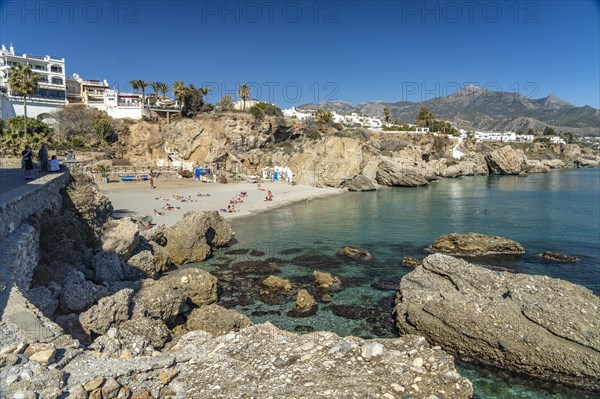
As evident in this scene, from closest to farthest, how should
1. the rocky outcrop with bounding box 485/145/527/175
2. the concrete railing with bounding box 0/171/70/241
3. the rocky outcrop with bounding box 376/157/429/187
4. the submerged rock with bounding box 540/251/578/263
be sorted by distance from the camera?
1. the concrete railing with bounding box 0/171/70/241
2. the submerged rock with bounding box 540/251/578/263
3. the rocky outcrop with bounding box 376/157/429/187
4. the rocky outcrop with bounding box 485/145/527/175

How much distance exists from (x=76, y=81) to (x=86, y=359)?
9624cm

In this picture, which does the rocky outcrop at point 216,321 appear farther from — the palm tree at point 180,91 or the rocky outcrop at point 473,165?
the rocky outcrop at point 473,165

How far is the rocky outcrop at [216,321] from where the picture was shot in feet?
42.4

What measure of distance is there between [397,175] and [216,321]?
2321 inches

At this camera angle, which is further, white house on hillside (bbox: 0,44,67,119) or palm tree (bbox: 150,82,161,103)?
palm tree (bbox: 150,82,161,103)

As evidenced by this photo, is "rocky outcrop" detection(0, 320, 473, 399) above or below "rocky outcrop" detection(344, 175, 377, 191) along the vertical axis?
below

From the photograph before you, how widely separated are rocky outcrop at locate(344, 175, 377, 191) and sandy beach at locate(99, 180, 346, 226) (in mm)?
2779

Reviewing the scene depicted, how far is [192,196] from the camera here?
4419 centimetres

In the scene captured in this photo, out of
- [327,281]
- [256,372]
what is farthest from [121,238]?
[256,372]

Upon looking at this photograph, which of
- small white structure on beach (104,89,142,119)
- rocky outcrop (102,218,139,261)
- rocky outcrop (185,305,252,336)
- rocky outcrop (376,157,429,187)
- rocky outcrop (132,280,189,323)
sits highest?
small white structure on beach (104,89,142,119)

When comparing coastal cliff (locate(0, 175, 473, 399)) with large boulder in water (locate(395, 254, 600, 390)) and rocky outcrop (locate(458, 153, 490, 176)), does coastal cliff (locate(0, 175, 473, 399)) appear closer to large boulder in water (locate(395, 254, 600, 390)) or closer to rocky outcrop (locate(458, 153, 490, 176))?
large boulder in water (locate(395, 254, 600, 390))

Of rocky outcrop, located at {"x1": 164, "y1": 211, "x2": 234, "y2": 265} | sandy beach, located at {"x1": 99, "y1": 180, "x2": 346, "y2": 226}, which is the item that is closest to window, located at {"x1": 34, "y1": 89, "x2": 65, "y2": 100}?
sandy beach, located at {"x1": 99, "y1": 180, "x2": 346, "y2": 226}

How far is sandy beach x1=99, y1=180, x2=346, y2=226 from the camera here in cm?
3509

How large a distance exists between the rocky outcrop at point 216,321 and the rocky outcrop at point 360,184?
167ft
